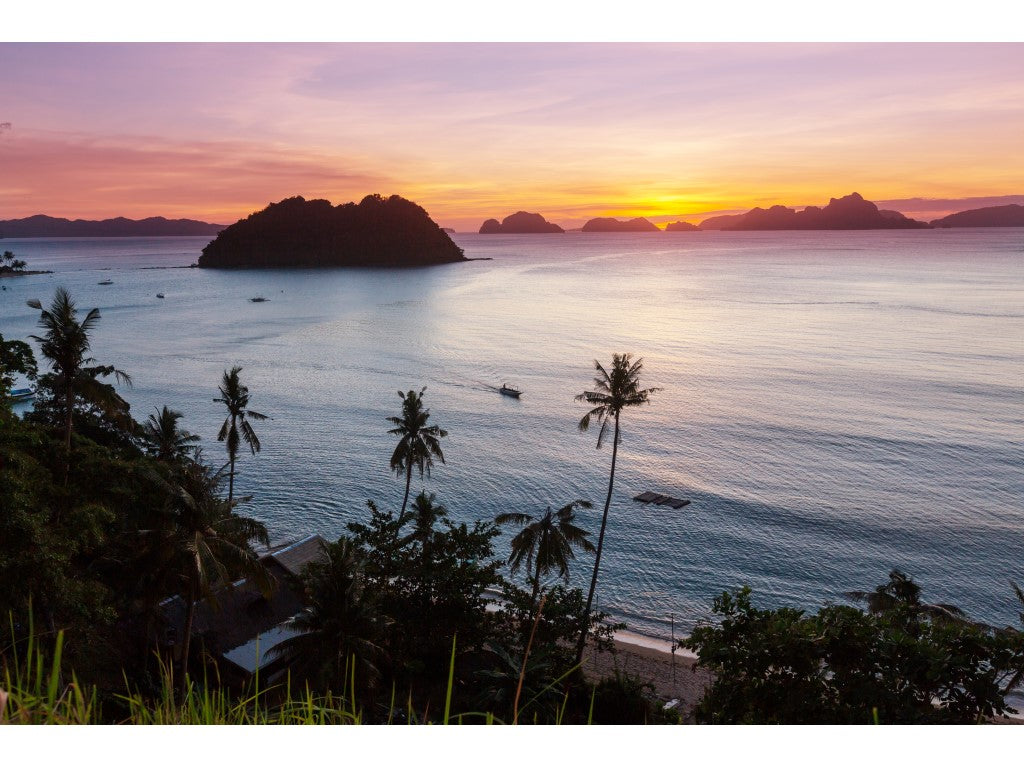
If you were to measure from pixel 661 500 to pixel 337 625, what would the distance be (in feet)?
86.5

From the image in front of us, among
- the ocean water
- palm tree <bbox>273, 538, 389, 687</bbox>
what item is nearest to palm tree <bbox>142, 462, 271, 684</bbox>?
palm tree <bbox>273, 538, 389, 687</bbox>

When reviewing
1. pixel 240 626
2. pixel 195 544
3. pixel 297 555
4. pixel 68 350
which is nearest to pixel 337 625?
pixel 195 544

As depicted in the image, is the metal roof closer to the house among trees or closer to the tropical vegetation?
the house among trees

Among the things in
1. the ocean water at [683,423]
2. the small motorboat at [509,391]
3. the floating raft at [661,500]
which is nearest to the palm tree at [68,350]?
the ocean water at [683,423]

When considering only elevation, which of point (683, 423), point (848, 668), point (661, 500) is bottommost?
point (661, 500)

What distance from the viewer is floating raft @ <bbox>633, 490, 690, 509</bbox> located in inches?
1593

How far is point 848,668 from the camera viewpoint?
14.8 m

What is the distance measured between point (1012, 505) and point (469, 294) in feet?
359

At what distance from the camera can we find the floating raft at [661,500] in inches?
1593

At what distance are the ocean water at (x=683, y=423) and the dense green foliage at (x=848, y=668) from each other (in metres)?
15.4

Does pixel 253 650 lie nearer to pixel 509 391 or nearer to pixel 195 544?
pixel 195 544

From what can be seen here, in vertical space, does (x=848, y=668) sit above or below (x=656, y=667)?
above

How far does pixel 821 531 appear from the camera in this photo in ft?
123

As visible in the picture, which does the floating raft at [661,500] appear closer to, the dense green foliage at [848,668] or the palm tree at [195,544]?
the dense green foliage at [848,668]
